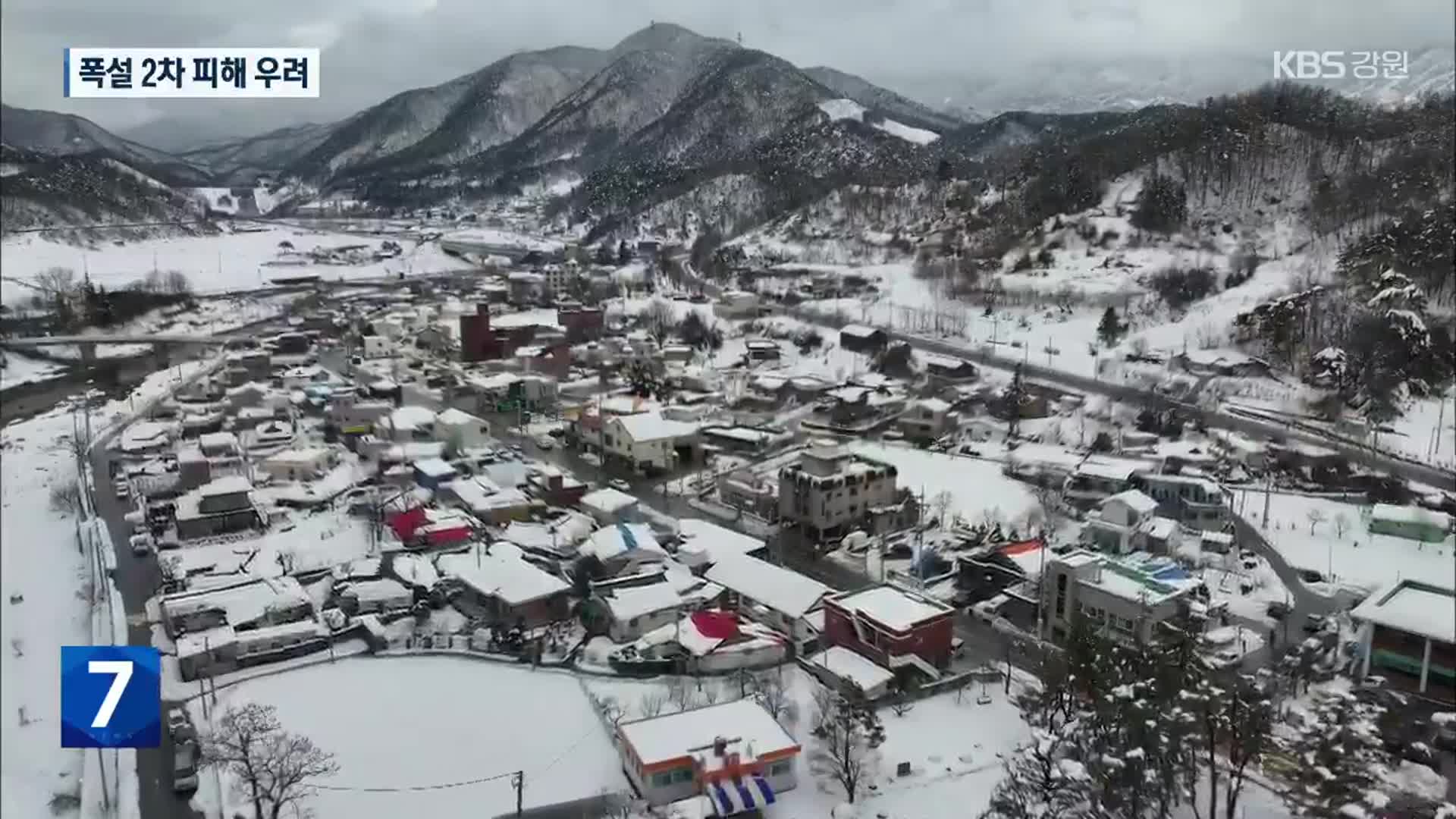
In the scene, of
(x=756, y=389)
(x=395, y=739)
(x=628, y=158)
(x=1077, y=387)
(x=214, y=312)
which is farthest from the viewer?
(x=214, y=312)

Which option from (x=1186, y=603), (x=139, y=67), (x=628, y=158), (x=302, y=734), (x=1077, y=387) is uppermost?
(x=628, y=158)

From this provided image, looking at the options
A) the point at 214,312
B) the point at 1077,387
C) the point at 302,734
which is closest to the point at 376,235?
the point at 214,312

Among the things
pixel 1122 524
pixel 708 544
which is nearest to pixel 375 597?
pixel 708 544

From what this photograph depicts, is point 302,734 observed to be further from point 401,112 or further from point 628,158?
point 401,112

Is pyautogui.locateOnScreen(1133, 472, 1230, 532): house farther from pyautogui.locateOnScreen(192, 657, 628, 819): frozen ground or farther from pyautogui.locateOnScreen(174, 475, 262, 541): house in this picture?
pyautogui.locateOnScreen(174, 475, 262, 541): house

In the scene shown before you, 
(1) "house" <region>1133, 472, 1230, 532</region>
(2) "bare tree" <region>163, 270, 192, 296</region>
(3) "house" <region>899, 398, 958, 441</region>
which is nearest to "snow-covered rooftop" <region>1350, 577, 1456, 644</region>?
(1) "house" <region>1133, 472, 1230, 532</region>

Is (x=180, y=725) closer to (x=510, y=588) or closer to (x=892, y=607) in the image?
(x=510, y=588)

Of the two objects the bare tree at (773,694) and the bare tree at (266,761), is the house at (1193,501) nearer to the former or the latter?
the bare tree at (773,694)

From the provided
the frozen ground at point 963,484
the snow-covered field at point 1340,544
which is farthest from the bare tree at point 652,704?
the snow-covered field at point 1340,544
